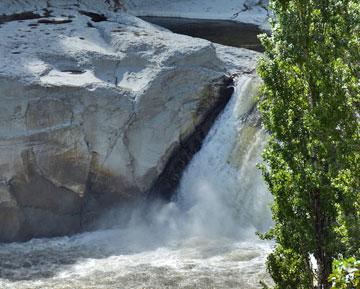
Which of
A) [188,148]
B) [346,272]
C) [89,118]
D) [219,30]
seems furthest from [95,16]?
[346,272]

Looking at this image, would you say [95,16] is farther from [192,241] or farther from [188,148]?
[192,241]

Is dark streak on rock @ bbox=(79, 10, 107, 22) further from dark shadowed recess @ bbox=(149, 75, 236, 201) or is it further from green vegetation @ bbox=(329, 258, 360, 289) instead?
green vegetation @ bbox=(329, 258, 360, 289)

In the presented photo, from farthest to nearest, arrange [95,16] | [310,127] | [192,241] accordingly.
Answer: [95,16], [192,241], [310,127]

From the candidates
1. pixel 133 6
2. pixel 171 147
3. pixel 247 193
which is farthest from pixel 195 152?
pixel 133 6

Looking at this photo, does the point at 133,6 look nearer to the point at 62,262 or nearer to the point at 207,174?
the point at 207,174

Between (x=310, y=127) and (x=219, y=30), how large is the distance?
65.1ft

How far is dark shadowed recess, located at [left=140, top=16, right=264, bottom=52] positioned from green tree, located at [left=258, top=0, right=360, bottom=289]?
13311mm

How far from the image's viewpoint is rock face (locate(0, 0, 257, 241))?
53.2 feet

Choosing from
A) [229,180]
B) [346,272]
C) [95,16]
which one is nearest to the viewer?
[346,272]

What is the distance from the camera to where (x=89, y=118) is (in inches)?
651

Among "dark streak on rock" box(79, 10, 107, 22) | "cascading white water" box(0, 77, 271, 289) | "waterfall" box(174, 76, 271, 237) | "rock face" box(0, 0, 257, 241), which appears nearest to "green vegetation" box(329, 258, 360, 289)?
"cascading white water" box(0, 77, 271, 289)

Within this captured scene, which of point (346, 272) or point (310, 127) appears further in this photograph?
point (310, 127)

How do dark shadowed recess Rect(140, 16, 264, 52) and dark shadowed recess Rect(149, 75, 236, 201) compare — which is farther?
dark shadowed recess Rect(140, 16, 264, 52)

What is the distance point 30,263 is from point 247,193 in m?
5.21
